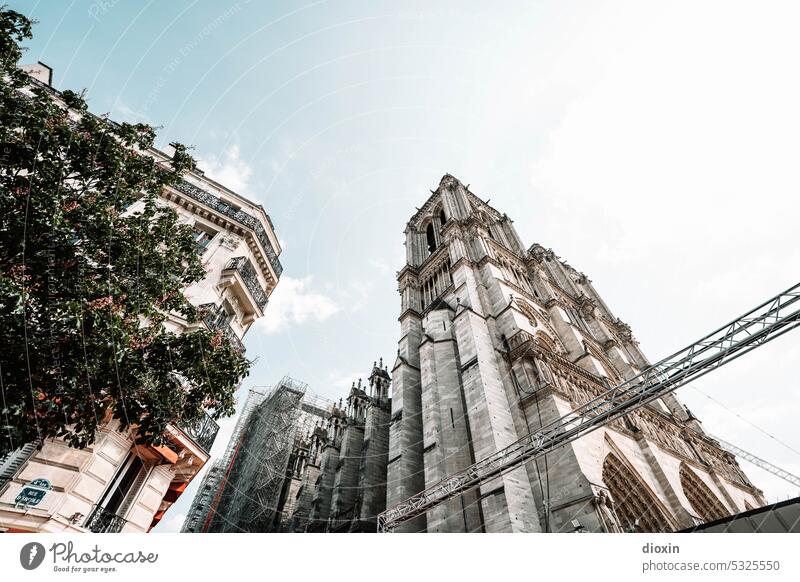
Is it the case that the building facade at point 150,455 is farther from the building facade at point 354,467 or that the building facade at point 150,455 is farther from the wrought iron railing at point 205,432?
the building facade at point 354,467

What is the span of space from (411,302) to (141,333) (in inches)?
811

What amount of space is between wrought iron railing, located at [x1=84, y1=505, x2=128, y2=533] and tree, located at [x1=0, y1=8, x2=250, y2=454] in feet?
5.05

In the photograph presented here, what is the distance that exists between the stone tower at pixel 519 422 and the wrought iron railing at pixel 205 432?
8211mm

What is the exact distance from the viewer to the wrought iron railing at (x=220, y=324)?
9.41 m

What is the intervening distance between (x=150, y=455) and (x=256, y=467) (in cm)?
2190

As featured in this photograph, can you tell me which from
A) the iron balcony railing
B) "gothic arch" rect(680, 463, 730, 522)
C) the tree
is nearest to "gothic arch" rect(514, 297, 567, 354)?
"gothic arch" rect(680, 463, 730, 522)

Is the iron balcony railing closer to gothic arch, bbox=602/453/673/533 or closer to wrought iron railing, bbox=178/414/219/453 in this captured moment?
wrought iron railing, bbox=178/414/219/453

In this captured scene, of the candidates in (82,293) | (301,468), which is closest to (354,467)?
(301,468)

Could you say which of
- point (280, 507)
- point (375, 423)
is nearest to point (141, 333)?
point (375, 423)

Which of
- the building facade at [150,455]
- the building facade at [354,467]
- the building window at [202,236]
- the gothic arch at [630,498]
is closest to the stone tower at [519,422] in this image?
the gothic arch at [630,498]

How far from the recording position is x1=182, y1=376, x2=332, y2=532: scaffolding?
24688 mm

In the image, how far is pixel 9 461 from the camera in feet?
20.2

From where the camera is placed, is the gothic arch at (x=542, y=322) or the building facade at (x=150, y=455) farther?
the gothic arch at (x=542, y=322)
